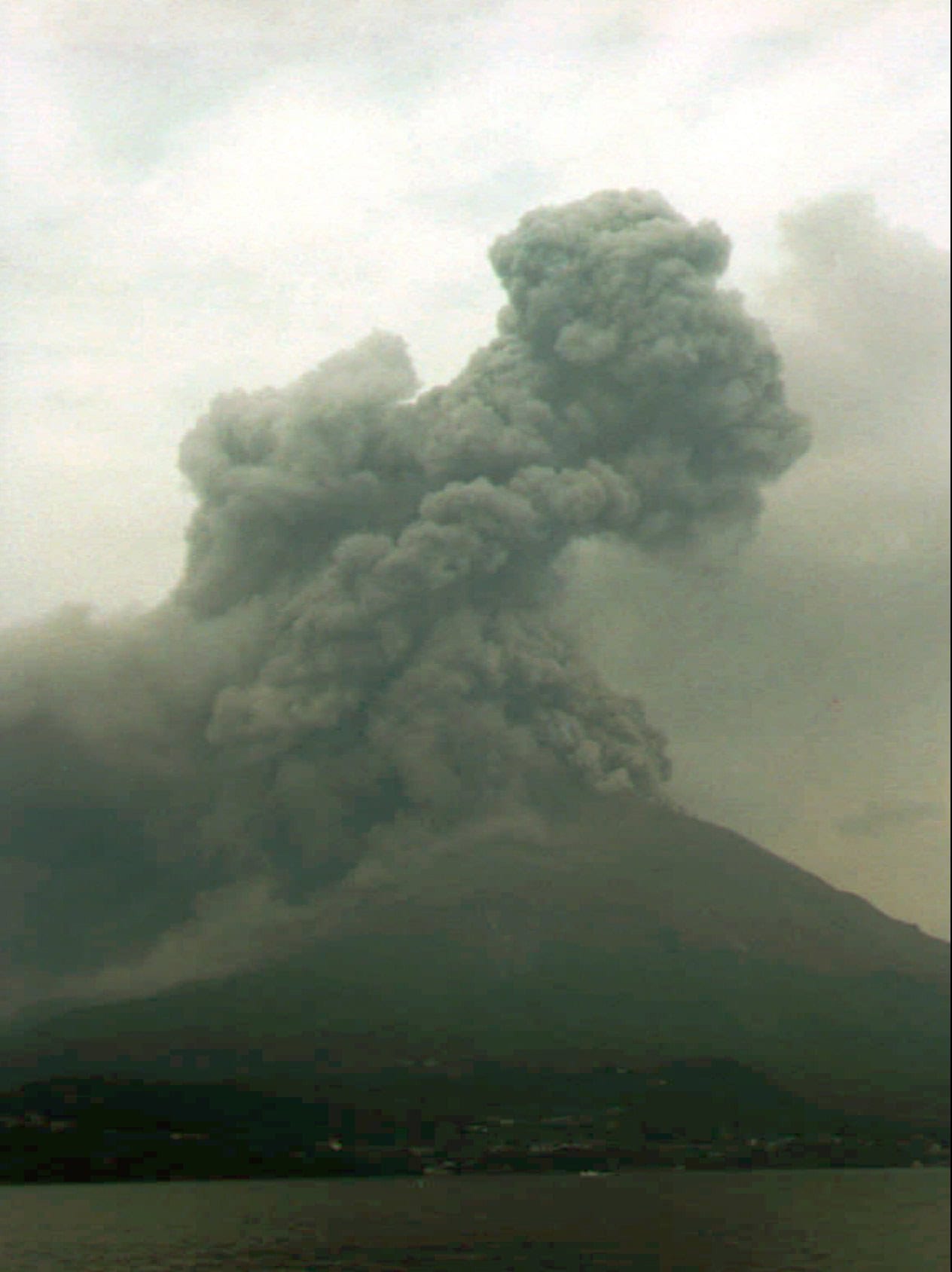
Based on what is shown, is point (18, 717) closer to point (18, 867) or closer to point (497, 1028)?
point (18, 867)

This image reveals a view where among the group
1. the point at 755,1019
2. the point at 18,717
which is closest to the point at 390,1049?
the point at 755,1019

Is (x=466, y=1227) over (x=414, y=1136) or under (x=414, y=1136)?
under

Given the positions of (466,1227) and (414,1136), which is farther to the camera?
(414,1136)

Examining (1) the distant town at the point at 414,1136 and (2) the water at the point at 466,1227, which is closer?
(2) the water at the point at 466,1227

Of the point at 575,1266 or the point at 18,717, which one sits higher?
the point at 18,717

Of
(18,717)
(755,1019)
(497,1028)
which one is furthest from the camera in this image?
(755,1019)
